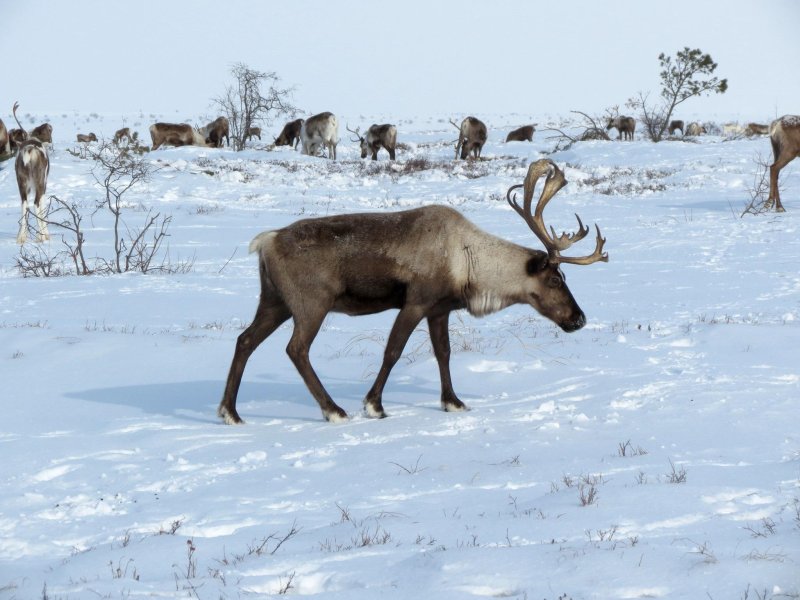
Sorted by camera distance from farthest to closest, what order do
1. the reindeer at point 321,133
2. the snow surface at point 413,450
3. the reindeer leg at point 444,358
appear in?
1. the reindeer at point 321,133
2. the reindeer leg at point 444,358
3. the snow surface at point 413,450

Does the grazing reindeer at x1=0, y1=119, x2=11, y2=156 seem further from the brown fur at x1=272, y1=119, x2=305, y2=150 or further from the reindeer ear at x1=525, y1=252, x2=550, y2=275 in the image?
the reindeer ear at x1=525, y1=252, x2=550, y2=275

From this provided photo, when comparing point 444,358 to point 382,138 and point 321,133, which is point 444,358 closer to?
point 382,138

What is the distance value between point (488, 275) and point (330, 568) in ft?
11.5

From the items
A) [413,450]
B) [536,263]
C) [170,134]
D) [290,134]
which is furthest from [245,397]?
[290,134]

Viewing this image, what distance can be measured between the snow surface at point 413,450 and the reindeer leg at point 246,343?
0.67ft

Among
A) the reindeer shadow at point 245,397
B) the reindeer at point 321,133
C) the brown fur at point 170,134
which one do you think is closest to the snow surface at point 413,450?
the reindeer shadow at point 245,397

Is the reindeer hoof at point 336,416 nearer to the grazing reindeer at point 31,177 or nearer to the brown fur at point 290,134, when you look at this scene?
the grazing reindeer at point 31,177

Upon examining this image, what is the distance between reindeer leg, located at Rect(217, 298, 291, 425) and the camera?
6.55 meters

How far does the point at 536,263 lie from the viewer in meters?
6.96

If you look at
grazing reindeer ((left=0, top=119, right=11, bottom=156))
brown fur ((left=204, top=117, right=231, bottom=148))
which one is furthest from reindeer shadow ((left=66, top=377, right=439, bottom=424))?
brown fur ((left=204, top=117, right=231, bottom=148))

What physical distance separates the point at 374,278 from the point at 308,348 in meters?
0.66

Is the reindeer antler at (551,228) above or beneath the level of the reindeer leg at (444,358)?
above

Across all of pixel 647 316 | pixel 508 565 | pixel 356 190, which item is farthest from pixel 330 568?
pixel 356 190

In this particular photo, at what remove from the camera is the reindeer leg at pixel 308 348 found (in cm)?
646
